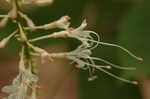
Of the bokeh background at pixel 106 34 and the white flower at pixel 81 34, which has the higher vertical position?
the bokeh background at pixel 106 34

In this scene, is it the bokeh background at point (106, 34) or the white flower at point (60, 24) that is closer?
the white flower at point (60, 24)

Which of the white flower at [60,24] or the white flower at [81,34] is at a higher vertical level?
the white flower at [60,24]

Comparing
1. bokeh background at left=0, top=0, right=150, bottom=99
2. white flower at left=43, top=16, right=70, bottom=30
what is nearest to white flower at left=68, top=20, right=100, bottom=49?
white flower at left=43, top=16, right=70, bottom=30

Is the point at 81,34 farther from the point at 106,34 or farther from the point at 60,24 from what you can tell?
the point at 106,34

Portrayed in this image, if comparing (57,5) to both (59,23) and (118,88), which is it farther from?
(59,23)

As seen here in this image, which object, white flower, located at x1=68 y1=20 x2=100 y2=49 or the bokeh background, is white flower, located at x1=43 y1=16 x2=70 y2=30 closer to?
white flower, located at x1=68 y1=20 x2=100 y2=49

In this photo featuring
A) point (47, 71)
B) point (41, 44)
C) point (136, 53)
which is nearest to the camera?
point (136, 53)

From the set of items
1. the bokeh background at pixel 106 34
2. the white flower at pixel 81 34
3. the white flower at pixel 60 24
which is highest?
the bokeh background at pixel 106 34

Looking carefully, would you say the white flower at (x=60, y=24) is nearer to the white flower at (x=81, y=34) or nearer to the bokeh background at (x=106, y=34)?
the white flower at (x=81, y=34)

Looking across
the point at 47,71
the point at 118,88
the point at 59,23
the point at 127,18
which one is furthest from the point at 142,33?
the point at 47,71

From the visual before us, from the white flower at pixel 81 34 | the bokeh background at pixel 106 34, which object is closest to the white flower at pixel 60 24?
the white flower at pixel 81 34

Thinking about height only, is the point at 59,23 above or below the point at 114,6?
below
